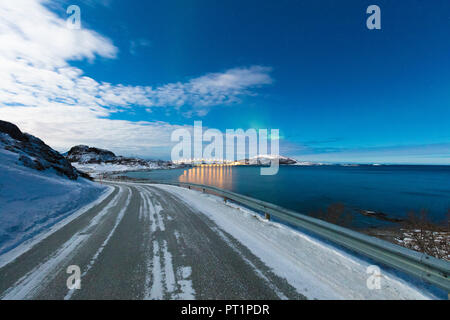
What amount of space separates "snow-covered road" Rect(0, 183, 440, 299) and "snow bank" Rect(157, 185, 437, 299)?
0.02 metres

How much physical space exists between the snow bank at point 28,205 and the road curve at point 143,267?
3.14ft

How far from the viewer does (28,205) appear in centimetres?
772

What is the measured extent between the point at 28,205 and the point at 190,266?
8884 millimetres

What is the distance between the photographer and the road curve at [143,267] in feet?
9.82

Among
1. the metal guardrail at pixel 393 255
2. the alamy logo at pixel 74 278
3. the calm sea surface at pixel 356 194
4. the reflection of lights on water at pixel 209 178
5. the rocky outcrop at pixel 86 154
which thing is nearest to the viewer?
the metal guardrail at pixel 393 255

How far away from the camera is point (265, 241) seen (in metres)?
5.16

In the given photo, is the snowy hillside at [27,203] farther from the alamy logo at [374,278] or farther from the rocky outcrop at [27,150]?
the alamy logo at [374,278]

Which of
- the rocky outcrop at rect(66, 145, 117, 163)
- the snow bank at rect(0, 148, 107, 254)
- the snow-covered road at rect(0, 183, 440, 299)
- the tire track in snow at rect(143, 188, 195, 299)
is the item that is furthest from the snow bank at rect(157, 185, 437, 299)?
the rocky outcrop at rect(66, 145, 117, 163)

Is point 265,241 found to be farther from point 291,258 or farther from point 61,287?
point 61,287

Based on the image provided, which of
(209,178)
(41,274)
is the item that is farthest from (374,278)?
(209,178)

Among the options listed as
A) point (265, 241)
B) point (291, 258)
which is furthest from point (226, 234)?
point (291, 258)

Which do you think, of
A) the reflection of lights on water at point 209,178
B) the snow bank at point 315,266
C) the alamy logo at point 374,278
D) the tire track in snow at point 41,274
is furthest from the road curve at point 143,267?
the reflection of lights on water at point 209,178

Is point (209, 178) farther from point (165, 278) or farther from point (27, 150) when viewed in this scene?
point (165, 278)

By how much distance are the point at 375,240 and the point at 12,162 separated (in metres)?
20.5
